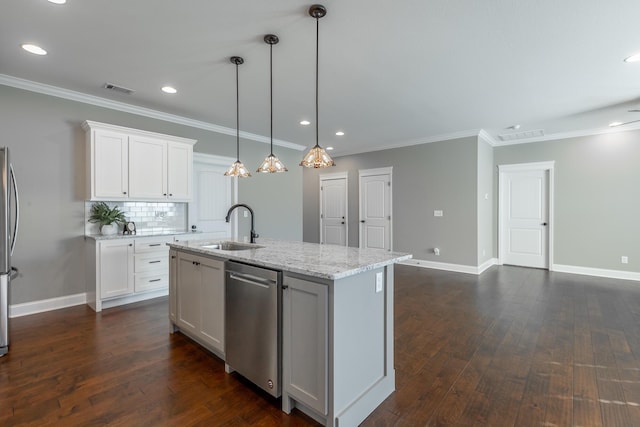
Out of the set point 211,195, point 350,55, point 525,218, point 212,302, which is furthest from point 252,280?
point 525,218

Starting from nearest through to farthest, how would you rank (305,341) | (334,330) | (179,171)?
(334,330) < (305,341) < (179,171)

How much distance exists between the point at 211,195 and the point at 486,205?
17.2 feet

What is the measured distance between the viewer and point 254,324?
2004 millimetres

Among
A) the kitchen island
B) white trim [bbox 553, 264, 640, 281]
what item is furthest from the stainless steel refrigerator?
white trim [bbox 553, 264, 640, 281]

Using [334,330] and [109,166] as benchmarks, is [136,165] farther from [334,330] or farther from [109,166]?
[334,330]

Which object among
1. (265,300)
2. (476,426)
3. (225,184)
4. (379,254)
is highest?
(225,184)

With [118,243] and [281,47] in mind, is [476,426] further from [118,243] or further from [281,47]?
[118,243]

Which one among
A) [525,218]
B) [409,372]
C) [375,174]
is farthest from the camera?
[375,174]

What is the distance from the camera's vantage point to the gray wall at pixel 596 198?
5.14 m

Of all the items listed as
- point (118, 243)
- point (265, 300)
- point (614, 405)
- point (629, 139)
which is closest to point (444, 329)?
point (614, 405)

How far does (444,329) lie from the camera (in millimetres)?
3064

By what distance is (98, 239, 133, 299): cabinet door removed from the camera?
3.57 meters

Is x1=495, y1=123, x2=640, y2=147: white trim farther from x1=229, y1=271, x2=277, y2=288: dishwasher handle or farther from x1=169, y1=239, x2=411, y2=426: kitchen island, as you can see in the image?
x1=229, y1=271, x2=277, y2=288: dishwasher handle

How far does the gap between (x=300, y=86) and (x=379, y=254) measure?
7.69ft
